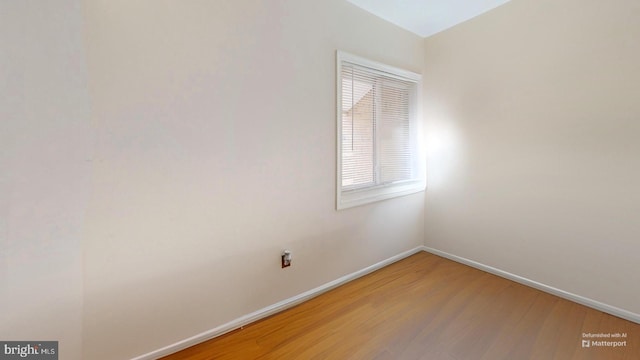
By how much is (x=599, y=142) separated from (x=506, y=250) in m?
1.18

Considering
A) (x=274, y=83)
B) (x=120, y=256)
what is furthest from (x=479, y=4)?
(x=120, y=256)

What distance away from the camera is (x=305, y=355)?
5.24 ft

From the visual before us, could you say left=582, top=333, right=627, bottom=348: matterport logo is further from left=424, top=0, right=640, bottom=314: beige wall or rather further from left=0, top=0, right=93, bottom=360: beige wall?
left=0, top=0, right=93, bottom=360: beige wall

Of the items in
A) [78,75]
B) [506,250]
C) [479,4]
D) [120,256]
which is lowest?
[506,250]

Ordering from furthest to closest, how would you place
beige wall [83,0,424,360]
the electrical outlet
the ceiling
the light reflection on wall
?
the light reflection on wall < the ceiling < the electrical outlet < beige wall [83,0,424,360]

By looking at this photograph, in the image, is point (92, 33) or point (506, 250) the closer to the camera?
point (92, 33)

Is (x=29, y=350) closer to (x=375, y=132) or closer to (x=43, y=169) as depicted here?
(x=43, y=169)

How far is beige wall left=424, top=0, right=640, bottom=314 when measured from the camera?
6.12 ft

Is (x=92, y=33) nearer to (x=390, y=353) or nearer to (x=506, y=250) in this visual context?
(x=390, y=353)

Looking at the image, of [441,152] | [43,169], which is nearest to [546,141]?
[441,152]

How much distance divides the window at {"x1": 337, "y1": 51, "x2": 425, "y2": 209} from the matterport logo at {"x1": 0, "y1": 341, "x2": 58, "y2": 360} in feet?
6.46

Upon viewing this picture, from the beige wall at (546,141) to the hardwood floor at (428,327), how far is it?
385 millimetres

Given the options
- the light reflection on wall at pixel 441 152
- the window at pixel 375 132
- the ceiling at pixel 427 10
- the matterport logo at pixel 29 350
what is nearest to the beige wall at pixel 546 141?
the light reflection on wall at pixel 441 152

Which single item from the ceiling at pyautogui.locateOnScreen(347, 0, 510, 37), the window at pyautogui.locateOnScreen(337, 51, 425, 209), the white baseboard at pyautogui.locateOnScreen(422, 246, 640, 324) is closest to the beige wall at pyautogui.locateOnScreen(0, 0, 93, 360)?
the window at pyautogui.locateOnScreen(337, 51, 425, 209)
